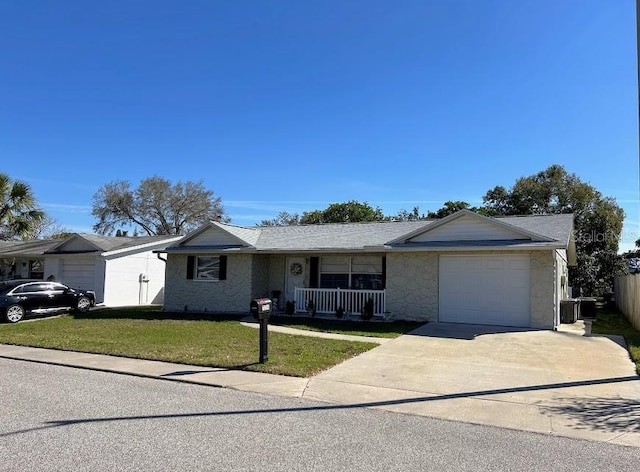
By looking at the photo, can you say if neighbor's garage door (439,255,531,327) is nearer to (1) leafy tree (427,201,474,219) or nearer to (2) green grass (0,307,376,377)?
(2) green grass (0,307,376,377)

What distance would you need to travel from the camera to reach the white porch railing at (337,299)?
1700 centimetres

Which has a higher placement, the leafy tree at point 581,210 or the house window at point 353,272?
the leafy tree at point 581,210

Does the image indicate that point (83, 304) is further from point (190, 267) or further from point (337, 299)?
point (337, 299)

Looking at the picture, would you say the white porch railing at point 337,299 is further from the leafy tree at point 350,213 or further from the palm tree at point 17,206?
the leafy tree at point 350,213

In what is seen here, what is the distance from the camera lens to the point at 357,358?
9938 millimetres

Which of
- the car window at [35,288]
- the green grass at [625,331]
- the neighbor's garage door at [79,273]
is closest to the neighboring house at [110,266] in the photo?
the neighbor's garage door at [79,273]

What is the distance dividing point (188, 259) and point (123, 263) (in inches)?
256

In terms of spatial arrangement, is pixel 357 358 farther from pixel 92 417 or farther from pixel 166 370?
pixel 92 417

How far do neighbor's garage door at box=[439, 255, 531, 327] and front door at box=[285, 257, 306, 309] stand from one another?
6063 mm

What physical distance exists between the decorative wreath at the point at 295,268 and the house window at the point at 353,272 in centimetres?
104

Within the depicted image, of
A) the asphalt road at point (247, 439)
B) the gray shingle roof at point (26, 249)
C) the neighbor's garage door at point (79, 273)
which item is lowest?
the asphalt road at point (247, 439)

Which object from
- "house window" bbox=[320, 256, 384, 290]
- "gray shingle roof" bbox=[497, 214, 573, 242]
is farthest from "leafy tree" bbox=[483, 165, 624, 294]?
"house window" bbox=[320, 256, 384, 290]

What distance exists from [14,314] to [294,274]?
34.9 ft

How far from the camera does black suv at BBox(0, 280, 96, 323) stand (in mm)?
17766
